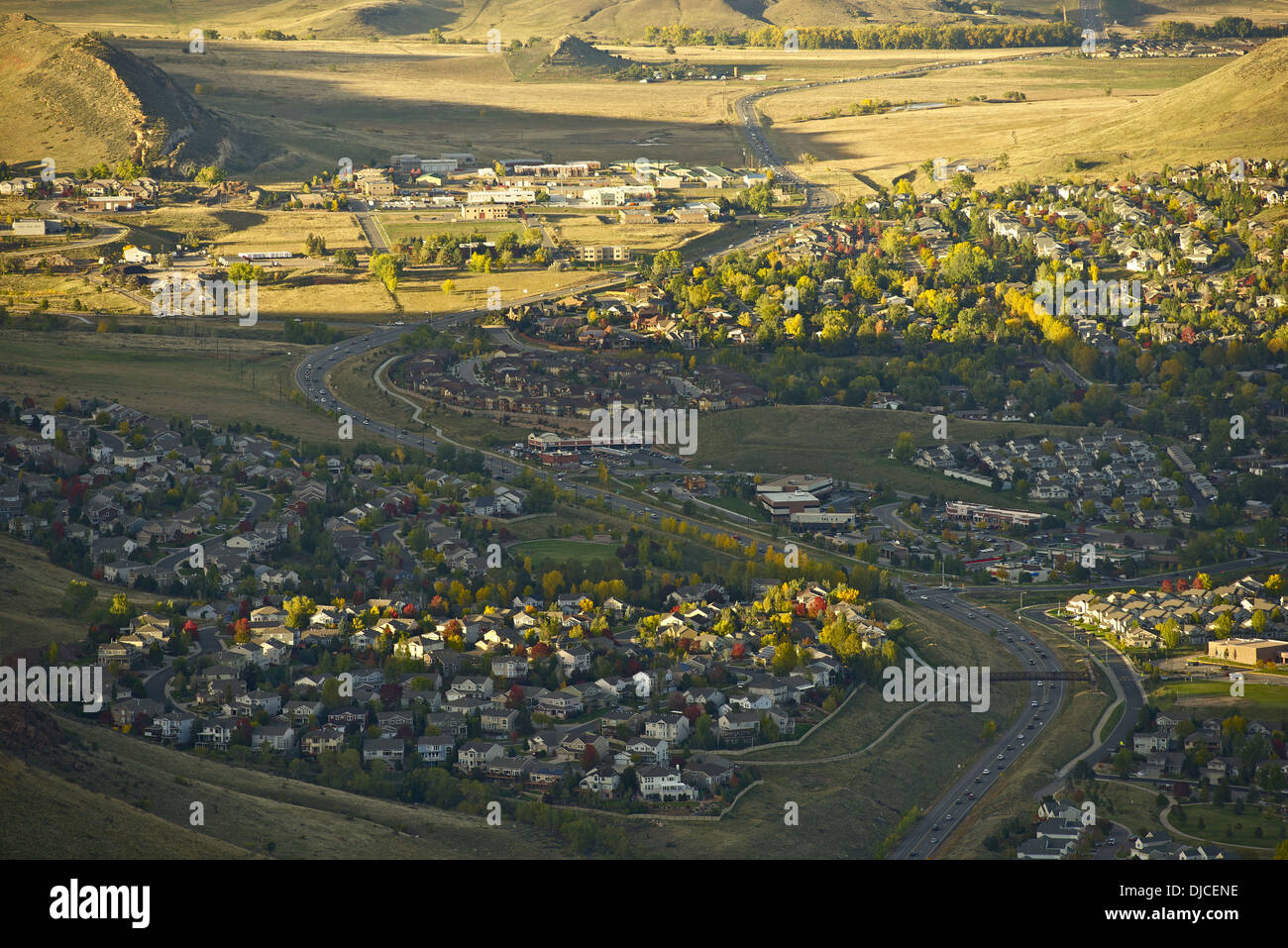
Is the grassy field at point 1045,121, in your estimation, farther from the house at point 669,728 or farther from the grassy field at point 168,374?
the house at point 669,728

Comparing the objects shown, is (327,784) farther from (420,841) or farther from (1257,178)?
(1257,178)

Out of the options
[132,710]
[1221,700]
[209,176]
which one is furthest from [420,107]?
[132,710]

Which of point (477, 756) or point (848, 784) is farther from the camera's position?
point (848, 784)

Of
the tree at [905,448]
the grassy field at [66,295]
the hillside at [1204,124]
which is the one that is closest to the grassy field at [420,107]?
the hillside at [1204,124]

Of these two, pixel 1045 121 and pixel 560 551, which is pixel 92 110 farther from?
pixel 560 551

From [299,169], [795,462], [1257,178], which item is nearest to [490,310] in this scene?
[795,462]

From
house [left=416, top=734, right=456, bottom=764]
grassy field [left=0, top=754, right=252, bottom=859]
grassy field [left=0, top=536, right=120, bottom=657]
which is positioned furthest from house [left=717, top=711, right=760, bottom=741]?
grassy field [left=0, top=536, right=120, bottom=657]
